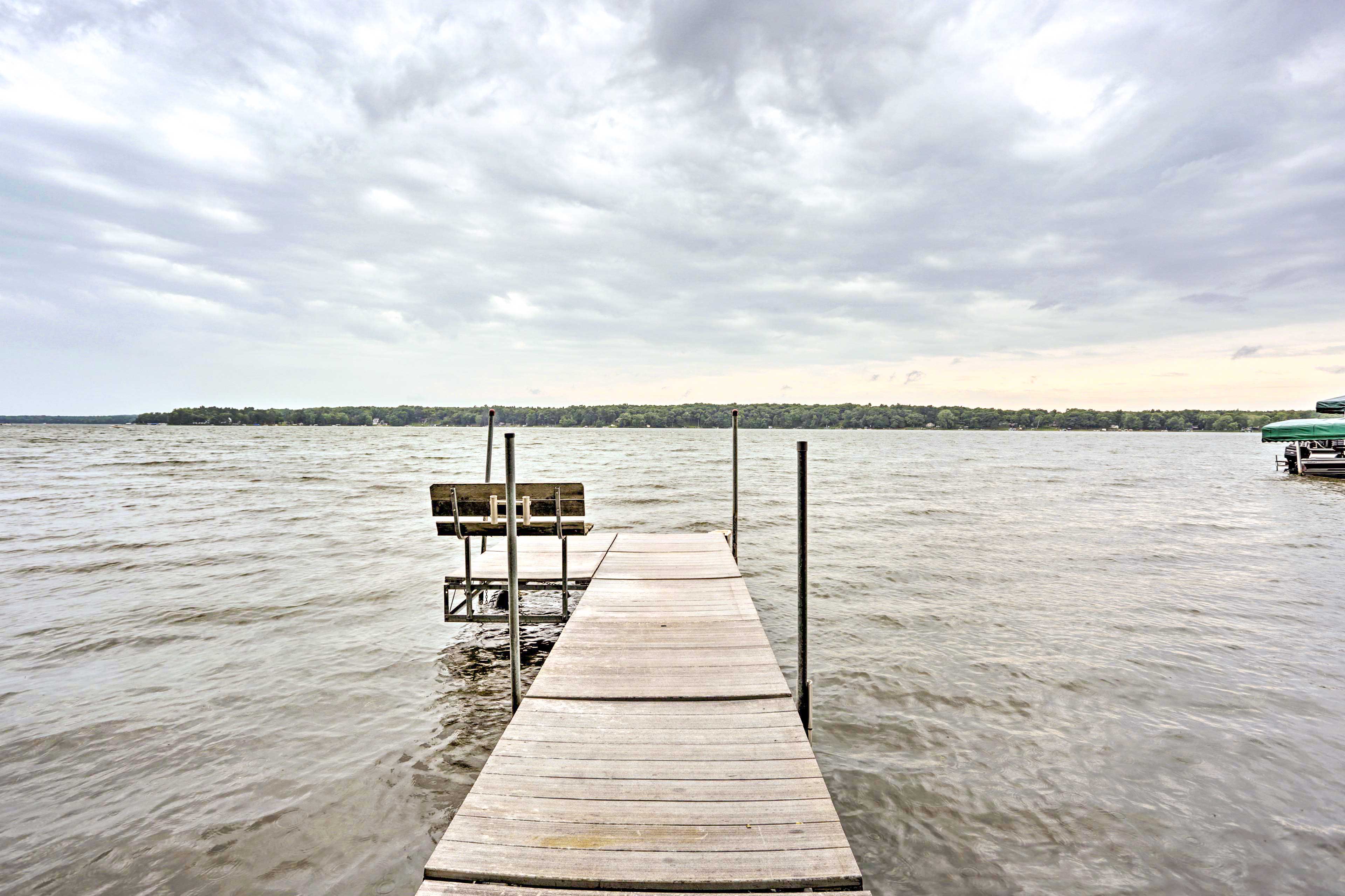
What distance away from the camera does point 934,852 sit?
16.5 feet

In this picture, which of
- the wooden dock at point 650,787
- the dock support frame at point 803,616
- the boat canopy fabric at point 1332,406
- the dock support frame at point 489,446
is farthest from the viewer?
the boat canopy fabric at point 1332,406

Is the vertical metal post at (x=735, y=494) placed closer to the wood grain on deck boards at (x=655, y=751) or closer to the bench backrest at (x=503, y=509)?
the bench backrest at (x=503, y=509)

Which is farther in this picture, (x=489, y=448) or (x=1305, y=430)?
(x=1305, y=430)

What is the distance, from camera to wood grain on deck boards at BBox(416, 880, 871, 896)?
313 centimetres

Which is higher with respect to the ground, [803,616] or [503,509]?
[503,509]

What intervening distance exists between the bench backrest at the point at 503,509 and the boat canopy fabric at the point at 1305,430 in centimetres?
4629

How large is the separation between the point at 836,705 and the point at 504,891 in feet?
17.7

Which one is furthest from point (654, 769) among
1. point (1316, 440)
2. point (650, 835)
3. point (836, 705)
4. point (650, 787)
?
point (1316, 440)

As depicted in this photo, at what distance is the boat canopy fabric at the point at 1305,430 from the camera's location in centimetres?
3478

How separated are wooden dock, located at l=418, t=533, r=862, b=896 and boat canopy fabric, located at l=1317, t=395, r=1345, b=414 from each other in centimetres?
5838

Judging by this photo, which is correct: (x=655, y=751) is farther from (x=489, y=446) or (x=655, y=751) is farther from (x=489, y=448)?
(x=489, y=448)

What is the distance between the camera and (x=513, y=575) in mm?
6324

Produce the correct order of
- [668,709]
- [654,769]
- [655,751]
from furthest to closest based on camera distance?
[668,709], [655,751], [654,769]

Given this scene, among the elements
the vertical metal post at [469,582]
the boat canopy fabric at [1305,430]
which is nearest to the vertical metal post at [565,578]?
the vertical metal post at [469,582]
